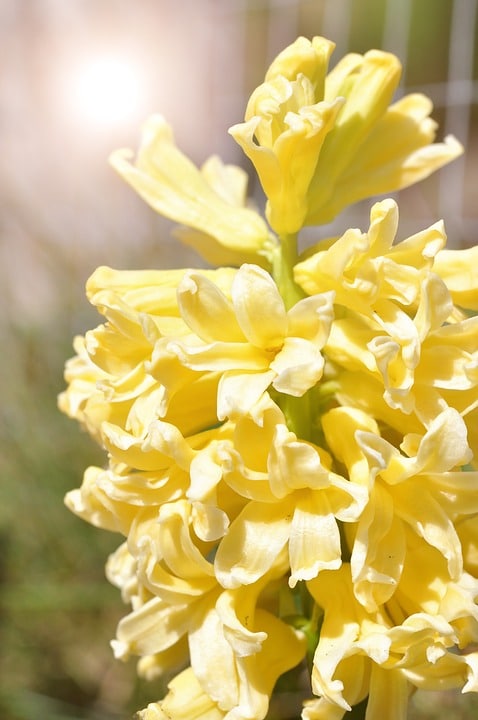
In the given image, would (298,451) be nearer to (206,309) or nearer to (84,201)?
(206,309)

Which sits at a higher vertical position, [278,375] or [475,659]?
[278,375]

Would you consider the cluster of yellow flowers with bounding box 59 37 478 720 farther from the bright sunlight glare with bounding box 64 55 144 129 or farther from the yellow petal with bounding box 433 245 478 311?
Result: the bright sunlight glare with bounding box 64 55 144 129

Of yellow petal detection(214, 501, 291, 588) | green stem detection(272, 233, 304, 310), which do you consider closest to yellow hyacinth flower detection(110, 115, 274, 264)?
green stem detection(272, 233, 304, 310)

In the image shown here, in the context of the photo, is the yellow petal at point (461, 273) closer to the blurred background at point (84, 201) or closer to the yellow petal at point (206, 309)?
the yellow petal at point (206, 309)

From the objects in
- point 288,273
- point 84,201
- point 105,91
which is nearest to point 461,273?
Answer: point 288,273

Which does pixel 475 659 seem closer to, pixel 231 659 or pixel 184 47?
pixel 231 659

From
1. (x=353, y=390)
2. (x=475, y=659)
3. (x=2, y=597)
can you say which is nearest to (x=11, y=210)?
(x=2, y=597)
